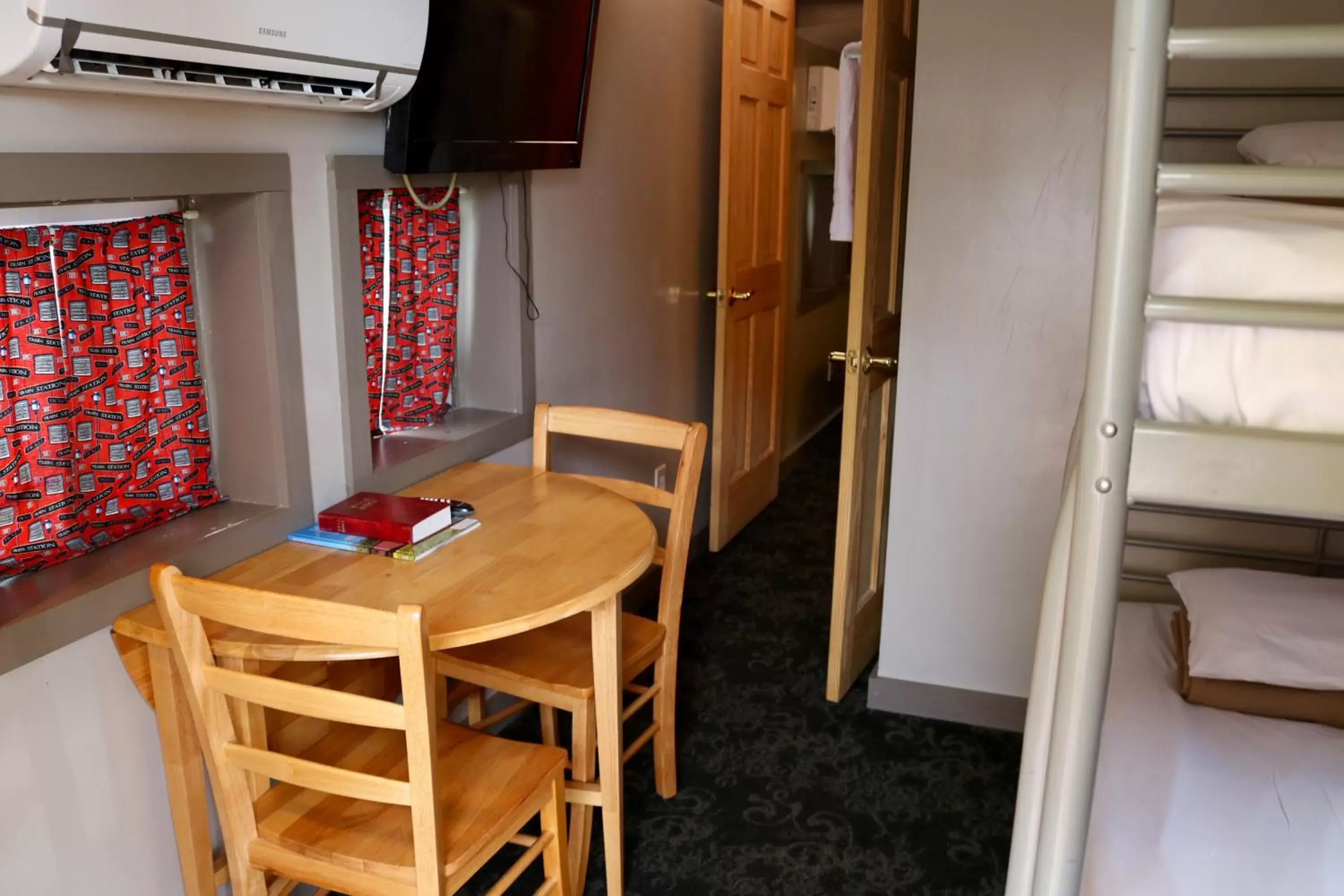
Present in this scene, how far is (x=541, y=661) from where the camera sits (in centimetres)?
218

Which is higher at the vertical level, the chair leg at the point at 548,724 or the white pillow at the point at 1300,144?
the white pillow at the point at 1300,144

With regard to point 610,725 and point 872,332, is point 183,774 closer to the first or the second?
point 610,725

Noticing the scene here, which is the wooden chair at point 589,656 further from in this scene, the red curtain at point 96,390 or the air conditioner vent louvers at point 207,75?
the air conditioner vent louvers at point 207,75

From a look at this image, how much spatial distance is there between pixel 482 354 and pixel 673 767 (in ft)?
3.75

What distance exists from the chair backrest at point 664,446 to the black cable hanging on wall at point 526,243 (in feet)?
1.20

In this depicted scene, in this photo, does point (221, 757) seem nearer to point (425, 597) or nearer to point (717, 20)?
point (425, 597)

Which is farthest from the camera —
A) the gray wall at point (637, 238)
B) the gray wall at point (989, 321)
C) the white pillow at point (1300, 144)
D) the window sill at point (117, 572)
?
the gray wall at point (637, 238)

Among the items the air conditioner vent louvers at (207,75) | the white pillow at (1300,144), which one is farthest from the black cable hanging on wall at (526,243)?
the white pillow at (1300,144)

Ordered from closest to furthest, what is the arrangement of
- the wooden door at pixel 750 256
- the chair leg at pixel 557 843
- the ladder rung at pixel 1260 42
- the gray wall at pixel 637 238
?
the ladder rung at pixel 1260 42
the chair leg at pixel 557 843
the gray wall at pixel 637 238
the wooden door at pixel 750 256

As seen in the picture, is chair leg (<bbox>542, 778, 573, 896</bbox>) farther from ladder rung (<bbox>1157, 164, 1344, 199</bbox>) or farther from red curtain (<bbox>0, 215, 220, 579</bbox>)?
ladder rung (<bbox>1157, 164, 1344, 199</bbox>)

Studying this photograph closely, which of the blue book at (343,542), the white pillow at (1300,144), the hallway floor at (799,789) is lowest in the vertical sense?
the hallway floor at (799,789)

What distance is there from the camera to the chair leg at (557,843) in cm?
184

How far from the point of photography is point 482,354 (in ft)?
9.21

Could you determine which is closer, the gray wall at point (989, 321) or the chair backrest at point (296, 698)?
the chair backrest at point (296, 698)
